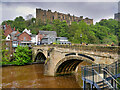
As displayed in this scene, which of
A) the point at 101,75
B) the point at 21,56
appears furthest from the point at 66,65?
the point at 21,56

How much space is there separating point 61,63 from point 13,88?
28.1 ft

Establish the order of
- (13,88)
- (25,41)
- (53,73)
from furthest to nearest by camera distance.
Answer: (25,41)
(53,73)
(13,88)

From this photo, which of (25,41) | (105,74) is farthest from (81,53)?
(25,41)

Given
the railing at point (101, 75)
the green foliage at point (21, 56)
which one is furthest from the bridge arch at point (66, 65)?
the green foliage at point (21, 56)

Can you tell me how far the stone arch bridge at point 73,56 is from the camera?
13.0 metres

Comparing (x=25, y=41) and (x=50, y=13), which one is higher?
(x=50, y=13)

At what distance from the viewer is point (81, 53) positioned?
655 inches

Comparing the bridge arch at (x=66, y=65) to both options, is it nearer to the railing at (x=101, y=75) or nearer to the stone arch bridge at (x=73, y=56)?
the stone arch bridge at (x=73, y=56)

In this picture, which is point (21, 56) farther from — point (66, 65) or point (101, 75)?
point (101, 75)

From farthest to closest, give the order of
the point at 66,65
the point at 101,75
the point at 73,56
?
1. the point at 66,65
2. the point at 73,56
3. the point at 101,75

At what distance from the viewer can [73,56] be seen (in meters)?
18.3

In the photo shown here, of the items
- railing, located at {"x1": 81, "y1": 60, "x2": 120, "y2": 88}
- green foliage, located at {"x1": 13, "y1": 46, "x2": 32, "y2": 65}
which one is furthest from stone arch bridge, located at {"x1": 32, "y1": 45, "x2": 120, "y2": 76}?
green foliage, located at {"x1": 13, "y1": 46, "x2": 32, "y2": 65}

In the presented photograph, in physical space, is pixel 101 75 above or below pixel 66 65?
above

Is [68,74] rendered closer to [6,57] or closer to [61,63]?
[61,63]
